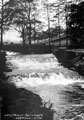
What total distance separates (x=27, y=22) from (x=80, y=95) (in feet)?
101

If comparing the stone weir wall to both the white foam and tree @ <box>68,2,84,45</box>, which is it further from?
tree @ <box>68,2,84,45</box>

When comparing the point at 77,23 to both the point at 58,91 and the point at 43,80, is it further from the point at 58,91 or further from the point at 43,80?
the point at 58,91

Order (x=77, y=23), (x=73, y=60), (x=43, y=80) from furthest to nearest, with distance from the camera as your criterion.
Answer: (x=77, y=23) < (x=73, y=60) < (x=43, y=80)

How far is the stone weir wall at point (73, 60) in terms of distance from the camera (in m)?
19.6

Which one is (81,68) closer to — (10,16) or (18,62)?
(18,62)

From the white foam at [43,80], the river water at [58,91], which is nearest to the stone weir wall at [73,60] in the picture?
Answer: the river water at [58,91]

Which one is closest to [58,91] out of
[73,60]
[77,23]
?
[73,60]

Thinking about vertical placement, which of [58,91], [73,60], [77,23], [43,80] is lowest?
[43,80]

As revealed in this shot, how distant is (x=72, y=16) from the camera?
108ft

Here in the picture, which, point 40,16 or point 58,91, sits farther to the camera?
point 40,16

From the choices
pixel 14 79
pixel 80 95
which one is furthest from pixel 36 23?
pixel 80 95

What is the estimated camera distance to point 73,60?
2306cm

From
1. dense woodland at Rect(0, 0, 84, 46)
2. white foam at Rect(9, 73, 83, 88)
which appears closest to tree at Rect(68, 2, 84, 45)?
dense woodland at Rect(0, 0, 84, 46)

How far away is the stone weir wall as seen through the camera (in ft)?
64.3
